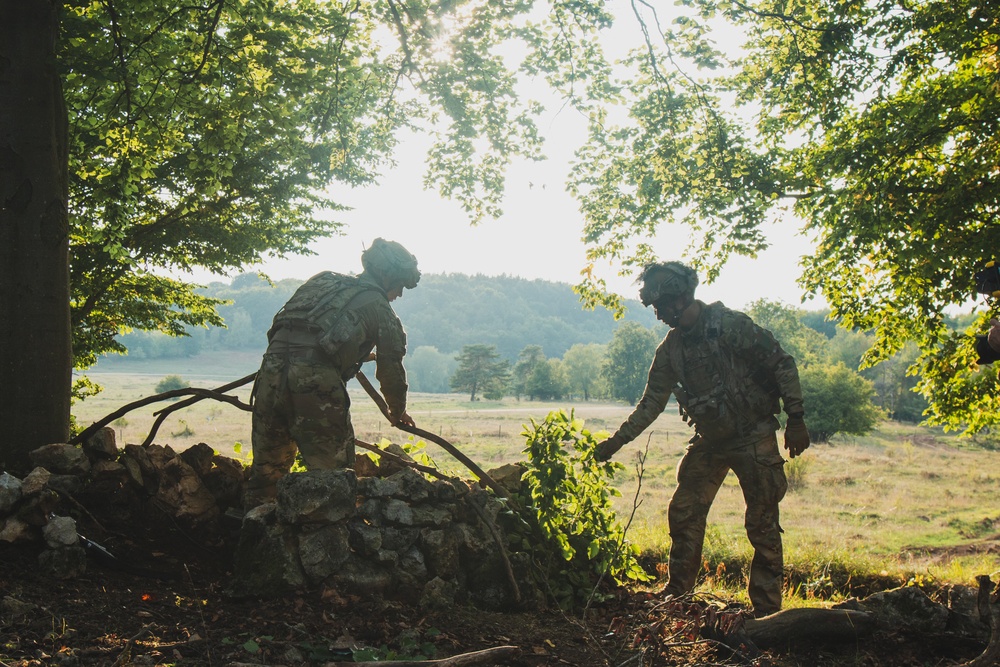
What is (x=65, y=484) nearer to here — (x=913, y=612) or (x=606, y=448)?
(x=606, y=448)

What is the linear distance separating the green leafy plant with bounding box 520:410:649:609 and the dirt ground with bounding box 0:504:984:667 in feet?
1.36

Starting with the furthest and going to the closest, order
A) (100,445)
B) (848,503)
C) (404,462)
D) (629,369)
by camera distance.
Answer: (629,369), (848,503), (404,462), (100,445)

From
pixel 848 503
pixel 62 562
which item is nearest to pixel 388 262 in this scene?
pixel 62 562

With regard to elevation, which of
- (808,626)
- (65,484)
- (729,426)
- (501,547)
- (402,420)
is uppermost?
(729,426)

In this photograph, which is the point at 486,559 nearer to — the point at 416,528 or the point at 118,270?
the point at 416,528

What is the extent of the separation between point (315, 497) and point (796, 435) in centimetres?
352

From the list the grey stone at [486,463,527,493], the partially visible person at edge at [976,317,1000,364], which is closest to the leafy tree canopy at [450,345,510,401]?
the grey stone at [486,463,527,493]

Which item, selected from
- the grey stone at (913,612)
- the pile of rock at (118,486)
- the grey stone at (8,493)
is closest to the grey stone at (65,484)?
the pile of rock at (118,486)

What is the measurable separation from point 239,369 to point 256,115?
117 meters

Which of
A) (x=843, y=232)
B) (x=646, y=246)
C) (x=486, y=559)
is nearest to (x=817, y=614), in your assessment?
(x=486, y=559)

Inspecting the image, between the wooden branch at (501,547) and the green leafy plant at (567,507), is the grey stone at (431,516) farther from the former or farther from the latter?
the green leafy plant at (567,507)

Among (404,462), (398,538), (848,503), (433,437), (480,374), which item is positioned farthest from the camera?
(480,374)

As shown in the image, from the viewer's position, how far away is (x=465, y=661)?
3.02 m

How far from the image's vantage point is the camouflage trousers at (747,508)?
4.82 meters
